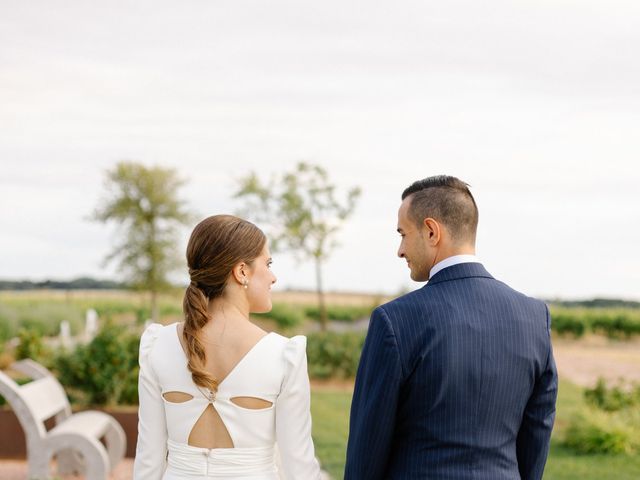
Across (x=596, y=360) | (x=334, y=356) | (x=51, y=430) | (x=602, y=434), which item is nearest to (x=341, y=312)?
(x=596, y=360)

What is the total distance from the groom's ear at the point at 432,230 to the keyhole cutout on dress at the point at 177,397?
3.69 feet

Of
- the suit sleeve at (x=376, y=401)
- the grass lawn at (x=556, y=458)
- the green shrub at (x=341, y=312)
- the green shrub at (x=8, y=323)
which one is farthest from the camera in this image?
the green shrub at (x=341, y=312)

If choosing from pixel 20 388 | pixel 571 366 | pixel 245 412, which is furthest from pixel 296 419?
pixel 571 366

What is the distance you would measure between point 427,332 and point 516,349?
0.35m

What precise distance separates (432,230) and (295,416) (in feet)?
3.03

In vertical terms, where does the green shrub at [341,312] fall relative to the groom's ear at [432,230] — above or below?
below

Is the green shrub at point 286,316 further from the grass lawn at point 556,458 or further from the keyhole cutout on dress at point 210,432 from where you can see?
the keyhole cutout on dress at point 210,432

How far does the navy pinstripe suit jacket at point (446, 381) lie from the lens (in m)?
2.75

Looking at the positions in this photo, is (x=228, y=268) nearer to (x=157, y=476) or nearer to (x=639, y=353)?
(x=157, y=476)

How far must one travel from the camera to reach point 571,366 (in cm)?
2280

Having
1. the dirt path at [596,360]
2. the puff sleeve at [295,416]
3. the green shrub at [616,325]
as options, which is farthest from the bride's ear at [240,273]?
Result: the green shrub at [616,325]

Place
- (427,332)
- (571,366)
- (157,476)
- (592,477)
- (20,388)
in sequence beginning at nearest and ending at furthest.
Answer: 1. (427,332)
2. (157,476)
3. (20,388)
4. (592,477)
5. (571,366)

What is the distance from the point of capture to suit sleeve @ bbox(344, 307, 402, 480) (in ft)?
9.00

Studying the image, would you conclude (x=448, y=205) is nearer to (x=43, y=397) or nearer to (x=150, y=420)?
(x=150, y=420)
